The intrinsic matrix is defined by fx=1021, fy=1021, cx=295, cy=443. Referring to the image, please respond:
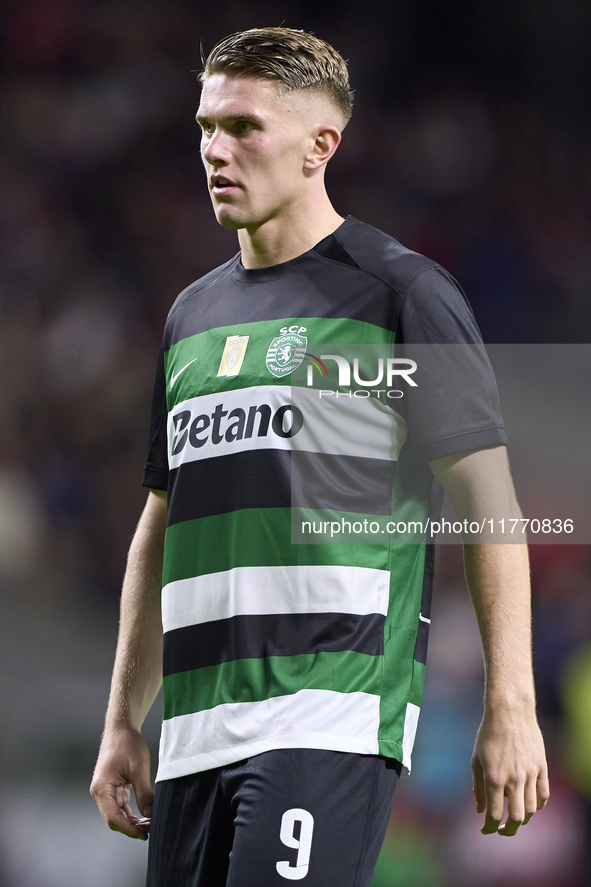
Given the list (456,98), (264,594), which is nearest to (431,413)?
(264,594)

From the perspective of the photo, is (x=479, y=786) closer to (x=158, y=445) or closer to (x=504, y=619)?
(x=504, y=619)

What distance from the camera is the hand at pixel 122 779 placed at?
1.83 m

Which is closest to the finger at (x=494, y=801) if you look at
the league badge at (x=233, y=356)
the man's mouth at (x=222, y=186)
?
the league badge at (x=233, y=356)

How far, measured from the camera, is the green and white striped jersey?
1.59 meters

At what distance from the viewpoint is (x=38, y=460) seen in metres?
4.51

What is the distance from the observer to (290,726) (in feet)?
5.05

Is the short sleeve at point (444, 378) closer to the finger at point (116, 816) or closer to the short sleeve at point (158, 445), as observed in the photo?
the short sleeve at point (158, 445)

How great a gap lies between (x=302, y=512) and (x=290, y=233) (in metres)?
0.54

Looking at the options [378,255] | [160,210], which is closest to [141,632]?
[378,255]

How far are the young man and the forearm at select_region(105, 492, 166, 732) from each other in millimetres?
10

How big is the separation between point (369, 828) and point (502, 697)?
0.28 m

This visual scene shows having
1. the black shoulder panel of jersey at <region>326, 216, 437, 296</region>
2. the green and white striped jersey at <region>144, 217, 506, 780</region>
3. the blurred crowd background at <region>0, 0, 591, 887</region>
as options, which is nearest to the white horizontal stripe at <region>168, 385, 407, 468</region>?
the green and white striped jersey at <region>144, 217, 506, 780</region>

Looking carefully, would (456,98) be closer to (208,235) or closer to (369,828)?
(208,235)

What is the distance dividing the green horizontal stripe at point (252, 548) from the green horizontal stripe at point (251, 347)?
0.23 m
